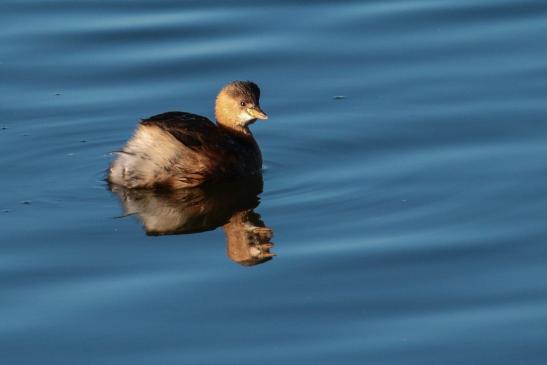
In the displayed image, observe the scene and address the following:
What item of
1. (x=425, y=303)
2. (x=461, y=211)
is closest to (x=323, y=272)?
(x=425, y=303)

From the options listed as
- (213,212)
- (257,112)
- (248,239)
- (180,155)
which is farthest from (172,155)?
(248,239)

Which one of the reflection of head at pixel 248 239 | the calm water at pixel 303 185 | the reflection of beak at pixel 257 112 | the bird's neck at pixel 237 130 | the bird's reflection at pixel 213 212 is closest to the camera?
the calm water at pixel 303 185

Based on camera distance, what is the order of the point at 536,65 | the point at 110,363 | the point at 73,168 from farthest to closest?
1. the point at 536,65
2. the point at 73,168
3. the point at 110,363

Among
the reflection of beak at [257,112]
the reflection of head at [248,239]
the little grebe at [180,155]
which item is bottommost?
the reflection of head at [248,239]

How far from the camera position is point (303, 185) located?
33.0 feet

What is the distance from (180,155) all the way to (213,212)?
573 millimetres

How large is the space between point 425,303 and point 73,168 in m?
3.42

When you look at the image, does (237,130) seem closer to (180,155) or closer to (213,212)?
(180,155)

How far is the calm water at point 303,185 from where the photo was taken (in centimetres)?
760

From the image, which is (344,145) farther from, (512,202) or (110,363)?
(110,363)

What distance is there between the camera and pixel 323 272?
8406 mm

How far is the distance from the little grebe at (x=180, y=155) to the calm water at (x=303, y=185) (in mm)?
196

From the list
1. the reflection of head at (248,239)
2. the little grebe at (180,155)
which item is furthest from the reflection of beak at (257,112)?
the reflection of head at (248,239)

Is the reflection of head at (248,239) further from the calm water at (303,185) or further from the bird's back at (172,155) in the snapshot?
the bird's back at (172,155)
